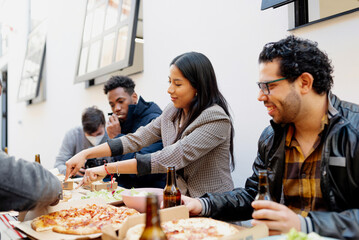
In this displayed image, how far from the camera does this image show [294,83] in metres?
1.23

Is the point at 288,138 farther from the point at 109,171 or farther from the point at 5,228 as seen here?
the point at 5,228

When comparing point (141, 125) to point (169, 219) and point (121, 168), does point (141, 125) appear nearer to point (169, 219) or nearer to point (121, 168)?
point (121, 168)

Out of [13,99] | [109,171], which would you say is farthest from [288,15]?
[13,99]

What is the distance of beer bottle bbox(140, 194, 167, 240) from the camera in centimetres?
66

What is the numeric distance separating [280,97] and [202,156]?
0.64 metres

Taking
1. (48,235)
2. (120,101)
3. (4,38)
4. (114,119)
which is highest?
(4,38)

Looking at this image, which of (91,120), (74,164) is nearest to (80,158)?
(74,164)

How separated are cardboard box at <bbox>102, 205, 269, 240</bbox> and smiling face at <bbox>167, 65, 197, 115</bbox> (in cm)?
86

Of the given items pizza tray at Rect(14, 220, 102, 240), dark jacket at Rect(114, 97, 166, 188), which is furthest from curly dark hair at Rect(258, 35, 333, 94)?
dark jacket at Rect(114, 97, 166, 188)

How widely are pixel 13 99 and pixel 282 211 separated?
8.54 m

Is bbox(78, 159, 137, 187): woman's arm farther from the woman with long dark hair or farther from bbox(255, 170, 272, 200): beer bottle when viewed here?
bbox(255, 170, 272, 200): beer bottle

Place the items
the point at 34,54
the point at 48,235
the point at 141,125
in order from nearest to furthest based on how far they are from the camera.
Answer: the point at 48,235 < the point at 141,125 < the point at 34,54

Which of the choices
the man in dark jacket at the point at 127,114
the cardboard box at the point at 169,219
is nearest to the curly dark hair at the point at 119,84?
the man in dark jacket at the point at 127,114

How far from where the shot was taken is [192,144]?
5.36ft
